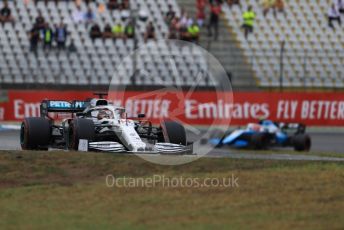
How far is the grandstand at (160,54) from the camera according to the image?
3462 cm

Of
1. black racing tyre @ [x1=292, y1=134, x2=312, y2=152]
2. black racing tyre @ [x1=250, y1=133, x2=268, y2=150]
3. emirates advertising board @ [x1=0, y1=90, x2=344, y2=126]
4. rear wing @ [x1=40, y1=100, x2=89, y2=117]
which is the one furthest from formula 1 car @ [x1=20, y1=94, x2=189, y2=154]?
emirates advertising board @ [x1=0, y1=90, x2=344, y2=126]

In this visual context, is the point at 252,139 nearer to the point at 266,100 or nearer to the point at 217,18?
the point at 266,100

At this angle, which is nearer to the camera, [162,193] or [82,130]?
[162,193]

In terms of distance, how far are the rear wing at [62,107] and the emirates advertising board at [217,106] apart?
12.5m

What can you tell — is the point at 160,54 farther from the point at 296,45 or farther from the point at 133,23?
the point at 296,45

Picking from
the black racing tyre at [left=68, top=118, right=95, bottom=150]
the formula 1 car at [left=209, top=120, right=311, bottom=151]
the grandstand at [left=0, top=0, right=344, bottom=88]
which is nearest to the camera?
the black racing tyre at [left=68, top=118, right=95, bottom=150]

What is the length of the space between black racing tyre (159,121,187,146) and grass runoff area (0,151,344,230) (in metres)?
2.42

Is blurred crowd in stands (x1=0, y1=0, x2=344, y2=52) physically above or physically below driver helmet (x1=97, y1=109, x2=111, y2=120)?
above

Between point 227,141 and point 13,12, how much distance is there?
13.7 m

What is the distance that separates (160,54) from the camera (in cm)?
3562

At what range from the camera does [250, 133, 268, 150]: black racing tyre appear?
88.6 ft

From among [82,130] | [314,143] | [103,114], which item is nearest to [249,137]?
[314,143]

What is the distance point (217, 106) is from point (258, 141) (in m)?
7.53

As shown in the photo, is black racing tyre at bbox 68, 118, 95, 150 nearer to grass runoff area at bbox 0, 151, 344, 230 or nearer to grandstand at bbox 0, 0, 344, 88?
grass runoff area at bbox 0, 151, 344, 230
